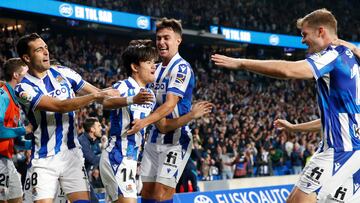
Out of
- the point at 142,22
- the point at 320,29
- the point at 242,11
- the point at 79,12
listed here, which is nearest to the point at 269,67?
the point at 320,29

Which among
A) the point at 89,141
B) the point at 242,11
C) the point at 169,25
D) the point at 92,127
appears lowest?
the point at 89,141

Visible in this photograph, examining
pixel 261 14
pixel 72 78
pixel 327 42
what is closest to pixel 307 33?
pixel 327 42

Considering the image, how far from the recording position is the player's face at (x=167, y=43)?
21.7 ft

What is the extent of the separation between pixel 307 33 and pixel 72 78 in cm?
251

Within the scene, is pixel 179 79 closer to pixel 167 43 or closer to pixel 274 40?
pixel 167 43

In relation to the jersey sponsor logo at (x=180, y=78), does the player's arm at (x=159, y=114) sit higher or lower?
lower

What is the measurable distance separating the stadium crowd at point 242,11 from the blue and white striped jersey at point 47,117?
1818 cm

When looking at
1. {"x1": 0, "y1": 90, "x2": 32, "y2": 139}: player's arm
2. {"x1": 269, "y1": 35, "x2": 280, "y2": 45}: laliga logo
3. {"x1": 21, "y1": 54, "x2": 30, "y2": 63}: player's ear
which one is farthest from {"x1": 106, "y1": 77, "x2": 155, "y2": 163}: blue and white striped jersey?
{"x1": 269, "y1": 35, "x2": 280, "y2": 45}: laliga logo

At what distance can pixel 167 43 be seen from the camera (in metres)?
6.63

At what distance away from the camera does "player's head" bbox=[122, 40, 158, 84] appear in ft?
19.8

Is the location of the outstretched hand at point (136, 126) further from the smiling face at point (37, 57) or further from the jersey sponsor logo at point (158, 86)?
the smiling face at point (37, 57)

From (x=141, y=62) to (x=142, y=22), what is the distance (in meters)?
20.0

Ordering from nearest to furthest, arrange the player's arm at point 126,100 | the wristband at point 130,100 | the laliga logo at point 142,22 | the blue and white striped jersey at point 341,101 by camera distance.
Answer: the blue and white striped jersey at point 341,101
the player's arm at point 126,100
the wristband at point 130,100
the laliga logo at point 142,22

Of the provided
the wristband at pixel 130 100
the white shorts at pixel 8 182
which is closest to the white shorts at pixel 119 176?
the wristband at pixel 130 100
